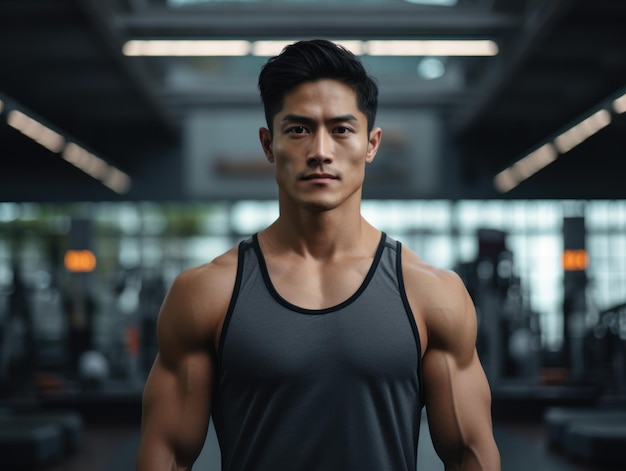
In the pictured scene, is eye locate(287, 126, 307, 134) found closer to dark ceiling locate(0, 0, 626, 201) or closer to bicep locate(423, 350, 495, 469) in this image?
bicep locate(423, 350, 495, 469)

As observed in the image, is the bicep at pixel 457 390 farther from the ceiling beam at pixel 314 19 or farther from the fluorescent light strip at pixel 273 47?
the fluorescent light strip at pixel 273 47

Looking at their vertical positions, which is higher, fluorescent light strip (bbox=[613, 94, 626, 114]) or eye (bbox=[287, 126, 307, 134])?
fluorescent light strip (bbox=[613, 94, 626, 114])

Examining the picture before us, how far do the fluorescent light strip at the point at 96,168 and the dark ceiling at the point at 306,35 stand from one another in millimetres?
148

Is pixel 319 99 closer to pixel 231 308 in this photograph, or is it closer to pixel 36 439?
pixel 231 308

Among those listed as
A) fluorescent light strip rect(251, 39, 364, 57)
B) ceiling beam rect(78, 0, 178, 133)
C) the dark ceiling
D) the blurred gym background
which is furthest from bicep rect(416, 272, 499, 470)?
fluorescent light strip rect(251, 39, 364, 57)

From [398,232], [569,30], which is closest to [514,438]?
[569,30]

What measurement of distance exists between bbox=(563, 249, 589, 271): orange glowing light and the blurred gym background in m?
0.02

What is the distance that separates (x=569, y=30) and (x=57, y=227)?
10101 mm

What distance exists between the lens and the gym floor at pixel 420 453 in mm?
6039

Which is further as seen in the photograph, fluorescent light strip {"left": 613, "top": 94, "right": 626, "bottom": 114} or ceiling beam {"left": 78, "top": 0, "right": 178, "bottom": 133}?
fluorescent light strip {"left": 613, "top": 94, "right": 626, "bottom": 114}

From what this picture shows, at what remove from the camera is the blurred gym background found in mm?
7188

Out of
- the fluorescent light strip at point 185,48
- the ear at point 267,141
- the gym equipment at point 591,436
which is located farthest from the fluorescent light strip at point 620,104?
the ear at point 267,141

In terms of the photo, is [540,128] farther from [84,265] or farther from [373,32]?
[84,265]

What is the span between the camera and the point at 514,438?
7.59 m
